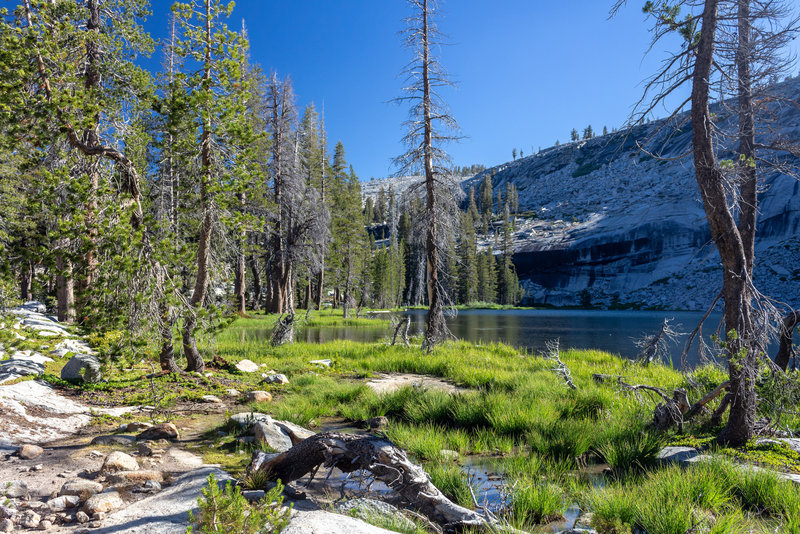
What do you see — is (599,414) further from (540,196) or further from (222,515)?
(540,196)

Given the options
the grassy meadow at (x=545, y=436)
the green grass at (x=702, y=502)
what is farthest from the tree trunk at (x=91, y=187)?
the green grass at (x=702, y=502)

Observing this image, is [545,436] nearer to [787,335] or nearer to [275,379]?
[787,335]

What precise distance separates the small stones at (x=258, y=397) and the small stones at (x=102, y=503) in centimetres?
485

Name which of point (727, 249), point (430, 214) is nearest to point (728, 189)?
point (727, 249)

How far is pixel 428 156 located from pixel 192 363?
32.1ft

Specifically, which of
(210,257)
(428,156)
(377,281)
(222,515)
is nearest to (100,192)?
(222,515)

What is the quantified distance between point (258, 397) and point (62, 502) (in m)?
5.09

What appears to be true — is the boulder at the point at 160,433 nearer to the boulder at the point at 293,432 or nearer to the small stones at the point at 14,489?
the boulder at the point at 293,432

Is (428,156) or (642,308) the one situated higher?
(428,156)

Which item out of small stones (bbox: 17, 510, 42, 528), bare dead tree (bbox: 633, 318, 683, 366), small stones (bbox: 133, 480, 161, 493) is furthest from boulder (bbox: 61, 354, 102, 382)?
bare dead tree (bbox: 633, 318, 683, 366)

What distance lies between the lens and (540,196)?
14388 cm

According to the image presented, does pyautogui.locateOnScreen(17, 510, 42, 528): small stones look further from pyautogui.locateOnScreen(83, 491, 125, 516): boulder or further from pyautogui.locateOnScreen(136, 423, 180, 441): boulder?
pyautogui.locateOnScreen(136, 423, 180, 441): boulder

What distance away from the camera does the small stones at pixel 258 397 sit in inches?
340

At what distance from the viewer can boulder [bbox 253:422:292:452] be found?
18.5 ft
